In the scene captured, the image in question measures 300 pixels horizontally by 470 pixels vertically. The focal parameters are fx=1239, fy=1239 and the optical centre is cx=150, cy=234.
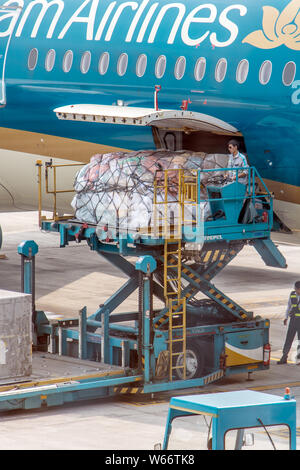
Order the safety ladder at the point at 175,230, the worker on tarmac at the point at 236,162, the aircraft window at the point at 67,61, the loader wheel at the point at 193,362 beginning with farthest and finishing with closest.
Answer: the aircraft window at the point at 67,61, the worker on tarmac at the point at 236,162, the loader wheel at the point at 193,362, the safety ladder at the point at 175,230

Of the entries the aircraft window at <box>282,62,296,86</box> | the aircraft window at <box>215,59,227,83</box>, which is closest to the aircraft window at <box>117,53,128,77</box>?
the aircraft window at <box>215,59,227,83</box>

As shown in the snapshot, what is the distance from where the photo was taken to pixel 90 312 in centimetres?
3098

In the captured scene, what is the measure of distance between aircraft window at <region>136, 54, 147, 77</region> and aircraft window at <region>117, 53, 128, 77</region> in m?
0.34

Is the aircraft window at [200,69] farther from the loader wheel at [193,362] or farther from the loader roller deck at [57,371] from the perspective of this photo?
the loader roller deck at [57,371]

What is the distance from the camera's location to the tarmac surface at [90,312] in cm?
1970

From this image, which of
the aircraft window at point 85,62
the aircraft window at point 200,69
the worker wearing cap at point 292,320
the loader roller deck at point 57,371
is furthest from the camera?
the aircraft window at point 85,62

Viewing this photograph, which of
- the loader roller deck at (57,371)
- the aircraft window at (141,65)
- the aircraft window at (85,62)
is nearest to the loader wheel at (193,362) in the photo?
the loader roller deck at (57,371)

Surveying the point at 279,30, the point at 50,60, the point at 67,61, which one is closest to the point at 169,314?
the point at 279,30

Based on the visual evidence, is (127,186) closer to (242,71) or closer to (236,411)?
(242,71)

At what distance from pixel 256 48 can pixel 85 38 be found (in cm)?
492

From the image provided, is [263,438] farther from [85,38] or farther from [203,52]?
[85,38]

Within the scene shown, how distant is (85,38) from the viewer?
27.9 m

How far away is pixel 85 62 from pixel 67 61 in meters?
0.57

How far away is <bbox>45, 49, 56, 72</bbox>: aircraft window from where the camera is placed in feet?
93.8
